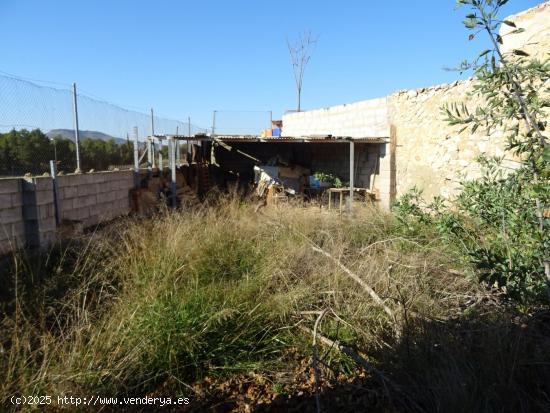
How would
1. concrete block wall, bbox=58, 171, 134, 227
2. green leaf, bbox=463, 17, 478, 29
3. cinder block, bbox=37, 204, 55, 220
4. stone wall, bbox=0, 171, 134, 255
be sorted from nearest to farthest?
1. green leaf, bbox=463, 17, 478, 29
2. stone wall, bbox=0, 171, 134, 255
3. cinder block, bbox=37, 204, 55, 220
4. concrete block wall, bbox=58, 171, 134, 227

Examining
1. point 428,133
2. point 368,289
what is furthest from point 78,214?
point 428,133

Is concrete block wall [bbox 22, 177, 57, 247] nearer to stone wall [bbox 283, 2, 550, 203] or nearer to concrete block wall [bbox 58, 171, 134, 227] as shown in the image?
concrete block wall [bbox 58, 171, 134, 227]

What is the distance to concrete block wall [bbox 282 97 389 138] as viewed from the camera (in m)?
9.68

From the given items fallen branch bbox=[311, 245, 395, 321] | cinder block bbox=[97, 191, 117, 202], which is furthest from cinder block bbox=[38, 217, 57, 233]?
fallen branch bbox=[311, 245, 395, 321]

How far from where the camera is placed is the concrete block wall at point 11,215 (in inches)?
169

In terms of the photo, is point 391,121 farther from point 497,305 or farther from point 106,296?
point 106,296

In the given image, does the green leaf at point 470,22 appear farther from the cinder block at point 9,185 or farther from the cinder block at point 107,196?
the cinder block at point 107,196

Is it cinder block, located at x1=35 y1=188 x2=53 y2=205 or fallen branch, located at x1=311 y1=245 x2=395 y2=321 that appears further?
cinder block, located at x1=35 y1=188 x2=53 y2=205

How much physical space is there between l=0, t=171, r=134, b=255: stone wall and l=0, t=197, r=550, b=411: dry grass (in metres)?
0.36

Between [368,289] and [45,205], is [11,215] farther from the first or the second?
[368,289]

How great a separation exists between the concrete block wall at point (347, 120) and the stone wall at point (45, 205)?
630 cm

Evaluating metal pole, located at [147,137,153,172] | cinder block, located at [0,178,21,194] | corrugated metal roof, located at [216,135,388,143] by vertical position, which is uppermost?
corrugated metal roof, located at [216,135,388,143]

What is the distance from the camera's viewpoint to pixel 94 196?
20.6ft

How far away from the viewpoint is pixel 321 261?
4.24 m
